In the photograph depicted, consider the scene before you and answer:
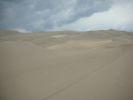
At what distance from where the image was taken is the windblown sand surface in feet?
6.31

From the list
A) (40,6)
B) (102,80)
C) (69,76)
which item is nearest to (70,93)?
(69,76)

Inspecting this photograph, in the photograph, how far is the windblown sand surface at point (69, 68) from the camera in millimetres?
1923

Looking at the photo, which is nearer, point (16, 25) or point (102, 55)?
point (16, 25)

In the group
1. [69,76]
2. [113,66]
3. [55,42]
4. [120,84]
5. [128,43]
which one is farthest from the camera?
[55,42]

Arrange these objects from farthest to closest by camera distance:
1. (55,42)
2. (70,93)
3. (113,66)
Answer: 1. (55,42)
2. (113,66)
3. (70,93)

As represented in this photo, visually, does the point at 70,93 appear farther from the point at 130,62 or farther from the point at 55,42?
the point at 55,42

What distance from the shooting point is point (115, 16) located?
2885mm

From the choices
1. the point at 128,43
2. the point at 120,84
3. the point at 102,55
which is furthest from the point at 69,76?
the point at 128,43

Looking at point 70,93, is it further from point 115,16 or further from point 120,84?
point 115,16

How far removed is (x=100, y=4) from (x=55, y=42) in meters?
1.25

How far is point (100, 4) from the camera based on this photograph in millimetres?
2869

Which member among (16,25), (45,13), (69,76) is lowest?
(69,76)

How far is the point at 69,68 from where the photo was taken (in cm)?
246

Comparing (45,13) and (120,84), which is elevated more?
(45,13)
